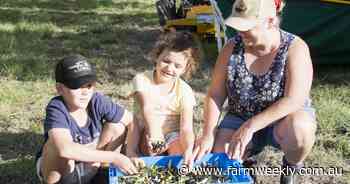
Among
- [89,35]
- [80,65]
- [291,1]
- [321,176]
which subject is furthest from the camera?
[89,35]

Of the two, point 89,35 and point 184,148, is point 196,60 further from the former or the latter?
point 89,35

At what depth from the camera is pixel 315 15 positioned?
16.2 ft

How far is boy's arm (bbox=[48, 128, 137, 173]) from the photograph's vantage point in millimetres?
2473

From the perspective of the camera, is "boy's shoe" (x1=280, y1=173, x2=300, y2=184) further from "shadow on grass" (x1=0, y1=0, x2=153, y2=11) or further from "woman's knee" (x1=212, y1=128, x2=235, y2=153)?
"shadow on grass" (x1=0, y1=0, x2=153, y2=11)

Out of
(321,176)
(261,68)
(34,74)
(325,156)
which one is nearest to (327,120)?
(325,156)

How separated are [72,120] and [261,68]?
38.3 inches

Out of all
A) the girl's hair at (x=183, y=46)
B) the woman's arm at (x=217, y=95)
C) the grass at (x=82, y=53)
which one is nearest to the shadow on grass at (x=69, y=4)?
the grass at (x=82, y=53)

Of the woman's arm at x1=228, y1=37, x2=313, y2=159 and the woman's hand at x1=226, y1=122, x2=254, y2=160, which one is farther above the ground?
the woman's arm at x1=228, y1=37, x2=313, y2=159

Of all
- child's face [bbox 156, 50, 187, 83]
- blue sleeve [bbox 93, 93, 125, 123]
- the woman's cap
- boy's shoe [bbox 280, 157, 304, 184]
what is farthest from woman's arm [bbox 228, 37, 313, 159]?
blue sleeve [bbox 93, 93, 125, 123]

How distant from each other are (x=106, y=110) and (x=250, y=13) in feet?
2.78

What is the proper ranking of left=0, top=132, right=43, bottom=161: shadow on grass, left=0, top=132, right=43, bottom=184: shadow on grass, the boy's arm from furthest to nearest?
left=0, top=132, right=43, bottom=161: shadow on grass < left=0, top=132, right=43, bottom=184: shadow on grass < the boy's arm

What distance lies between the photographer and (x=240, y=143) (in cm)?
261

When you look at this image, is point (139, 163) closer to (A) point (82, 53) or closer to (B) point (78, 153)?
(B) point (78, 153)

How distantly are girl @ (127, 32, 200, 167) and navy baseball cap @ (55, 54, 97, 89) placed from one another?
0.45 metres
